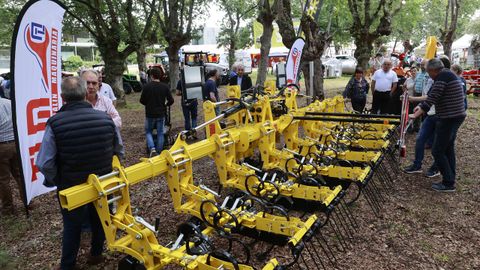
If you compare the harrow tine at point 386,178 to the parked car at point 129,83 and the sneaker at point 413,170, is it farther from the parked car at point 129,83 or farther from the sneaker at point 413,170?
the parked car at point 129,83

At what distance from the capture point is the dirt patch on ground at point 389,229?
3.54 m

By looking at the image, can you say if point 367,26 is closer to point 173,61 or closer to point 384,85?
point 384,85

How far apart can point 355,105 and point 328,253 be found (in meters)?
5.26

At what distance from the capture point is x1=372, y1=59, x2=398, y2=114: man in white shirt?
8.02 metres

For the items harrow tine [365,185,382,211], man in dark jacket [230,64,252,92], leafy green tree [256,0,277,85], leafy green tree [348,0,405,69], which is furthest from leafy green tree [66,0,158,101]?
harrow tine [365,185,382,211]

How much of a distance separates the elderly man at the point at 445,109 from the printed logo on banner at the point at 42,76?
15.1ft

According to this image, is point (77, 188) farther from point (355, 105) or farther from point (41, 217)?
point (355, 105)

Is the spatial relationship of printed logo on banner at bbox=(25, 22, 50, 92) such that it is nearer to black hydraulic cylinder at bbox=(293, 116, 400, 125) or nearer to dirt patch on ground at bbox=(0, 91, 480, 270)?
dirt patch on ground at bbox=(0, 91, 480, 270)

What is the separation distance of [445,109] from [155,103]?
483 centimetres

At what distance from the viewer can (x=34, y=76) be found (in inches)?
157

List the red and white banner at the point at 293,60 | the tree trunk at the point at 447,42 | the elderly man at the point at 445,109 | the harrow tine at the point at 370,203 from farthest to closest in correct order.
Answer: the tree trunk at the point at 447,42
the red and white banner at the point at 293,60
the elderly man at the point at 445,109
the harrow tine at the point at 370,203

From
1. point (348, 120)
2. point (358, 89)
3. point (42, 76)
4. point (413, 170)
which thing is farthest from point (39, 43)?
point (358, 89)

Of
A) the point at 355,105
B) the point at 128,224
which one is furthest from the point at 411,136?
the point at 128,224

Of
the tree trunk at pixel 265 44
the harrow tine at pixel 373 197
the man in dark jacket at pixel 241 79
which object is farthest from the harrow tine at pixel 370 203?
the tree trunk at pixel 265 44
